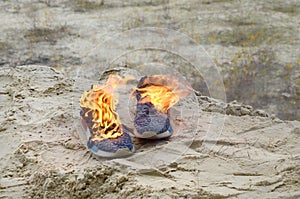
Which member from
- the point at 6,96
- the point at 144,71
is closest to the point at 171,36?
the point at 144,71

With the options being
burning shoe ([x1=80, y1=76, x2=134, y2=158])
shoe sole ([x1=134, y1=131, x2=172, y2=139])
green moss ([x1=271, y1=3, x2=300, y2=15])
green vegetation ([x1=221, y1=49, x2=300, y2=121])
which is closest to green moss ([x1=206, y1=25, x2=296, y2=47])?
green vegetation ([x1=221, y1=49, x2=300, y2=121])

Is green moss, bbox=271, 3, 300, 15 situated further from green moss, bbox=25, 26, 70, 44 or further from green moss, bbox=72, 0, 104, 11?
green moss, bbox=25, 26, 70, 44

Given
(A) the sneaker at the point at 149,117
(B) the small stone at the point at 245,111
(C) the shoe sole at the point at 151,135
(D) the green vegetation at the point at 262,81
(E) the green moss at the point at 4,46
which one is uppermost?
(A) the sneaker at the point at 149,117

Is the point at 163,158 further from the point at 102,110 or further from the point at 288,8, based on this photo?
the point at 288,8

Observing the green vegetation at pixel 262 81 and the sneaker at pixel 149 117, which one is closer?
the sneaker at pixel 149 117

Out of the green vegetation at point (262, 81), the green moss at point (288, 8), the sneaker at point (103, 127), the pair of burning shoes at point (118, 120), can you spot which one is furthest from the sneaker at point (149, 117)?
the green moss at point (288, 8)

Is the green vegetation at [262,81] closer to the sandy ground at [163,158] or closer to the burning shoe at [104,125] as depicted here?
the sandy ground at [163,158]

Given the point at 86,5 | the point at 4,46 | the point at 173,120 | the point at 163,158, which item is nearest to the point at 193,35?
the point at 86,5
